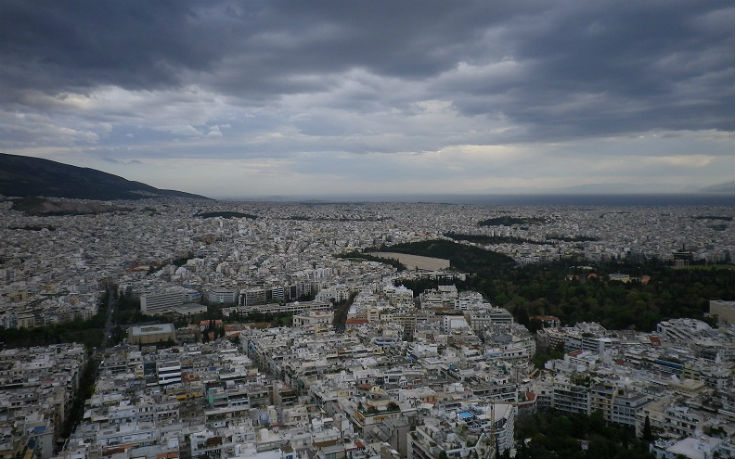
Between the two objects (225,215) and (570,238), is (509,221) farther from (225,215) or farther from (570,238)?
(225,215)

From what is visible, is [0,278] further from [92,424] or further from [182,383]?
[92,424]

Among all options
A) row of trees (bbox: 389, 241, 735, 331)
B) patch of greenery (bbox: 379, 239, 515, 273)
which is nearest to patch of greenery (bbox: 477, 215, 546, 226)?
patch of greenery (bbox: 379, 239, 515, 273)

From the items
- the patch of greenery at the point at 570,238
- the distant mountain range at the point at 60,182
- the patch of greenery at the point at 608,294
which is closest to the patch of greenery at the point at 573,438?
the patch of greenery at the point at 608,294

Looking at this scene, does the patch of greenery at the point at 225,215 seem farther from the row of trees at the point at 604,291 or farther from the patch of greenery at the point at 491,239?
the row of trees at the point at 604,291

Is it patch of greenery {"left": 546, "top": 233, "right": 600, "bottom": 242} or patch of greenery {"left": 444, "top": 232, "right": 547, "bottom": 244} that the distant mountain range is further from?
patch of greenery {"left": 546, "top": 233, "right": 600, "bottom": 242}

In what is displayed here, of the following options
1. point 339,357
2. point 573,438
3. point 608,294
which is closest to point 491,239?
point 608,294
